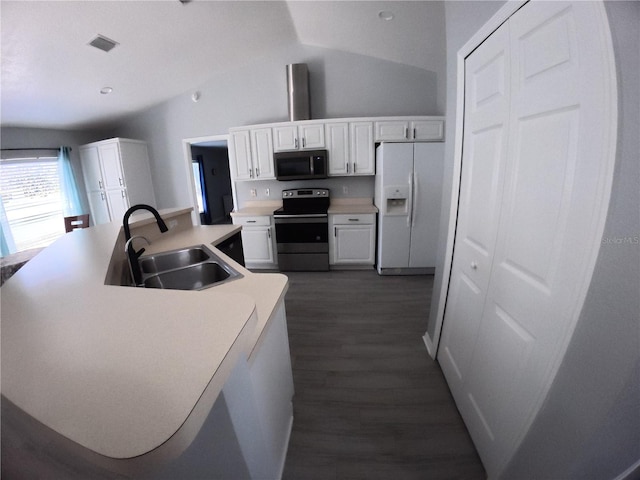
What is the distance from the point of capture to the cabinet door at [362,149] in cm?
342

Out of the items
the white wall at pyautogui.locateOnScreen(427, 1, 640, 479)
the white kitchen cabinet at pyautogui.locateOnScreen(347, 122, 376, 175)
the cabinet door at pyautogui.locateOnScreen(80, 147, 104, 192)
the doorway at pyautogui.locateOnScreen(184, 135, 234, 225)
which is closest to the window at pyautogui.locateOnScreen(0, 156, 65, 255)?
the cabinet door at pyautogui.locateOnScreen(80, 147, 104, 192)

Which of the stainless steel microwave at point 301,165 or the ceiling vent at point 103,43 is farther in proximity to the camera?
the stainless steel microwave at point 301,165

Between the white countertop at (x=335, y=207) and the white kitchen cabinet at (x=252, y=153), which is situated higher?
the white kitchen cabinet at (x=252, y=153)

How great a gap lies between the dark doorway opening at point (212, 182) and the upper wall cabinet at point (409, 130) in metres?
3.97

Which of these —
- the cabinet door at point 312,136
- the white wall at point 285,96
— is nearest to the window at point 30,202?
the white wall at point 285,96

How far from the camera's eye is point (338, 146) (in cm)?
351

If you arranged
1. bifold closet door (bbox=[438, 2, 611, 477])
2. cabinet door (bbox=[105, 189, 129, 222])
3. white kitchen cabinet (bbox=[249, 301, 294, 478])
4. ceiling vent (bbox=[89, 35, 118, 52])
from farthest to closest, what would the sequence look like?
cabinet door (bbox=[105, 189, 129, 222]) → ceiling vent (bbox=[89, 35, 118, 52]) → white kitchen cabinet (bbox=[249, 301, 294, 478]) → bifold closet door (bbox=[438, 2, 611, 477])

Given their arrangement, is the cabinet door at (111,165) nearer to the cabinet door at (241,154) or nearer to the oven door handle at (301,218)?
the cabinet door at (241,154)

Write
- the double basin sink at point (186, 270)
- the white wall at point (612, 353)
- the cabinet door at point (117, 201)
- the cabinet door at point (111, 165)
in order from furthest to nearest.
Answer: the cabinet door at point (117, 201) < the cabinet door at point (111, 165) < the double basin sink at point (186, 270) < the white wall at point (612, 353)

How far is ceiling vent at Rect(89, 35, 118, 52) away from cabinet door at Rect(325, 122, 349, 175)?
8.00 ft

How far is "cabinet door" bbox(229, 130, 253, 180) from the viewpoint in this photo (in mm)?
3666

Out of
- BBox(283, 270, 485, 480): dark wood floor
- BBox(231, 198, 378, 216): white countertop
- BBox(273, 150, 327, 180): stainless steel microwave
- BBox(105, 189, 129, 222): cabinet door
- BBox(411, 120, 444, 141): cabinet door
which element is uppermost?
BBox(411, 120, 444, 141): cabinet door

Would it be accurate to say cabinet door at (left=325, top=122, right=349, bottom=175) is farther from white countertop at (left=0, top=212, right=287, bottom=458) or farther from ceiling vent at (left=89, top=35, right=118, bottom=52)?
white countertop at (left=0, top=212, right=287, bottom=458)

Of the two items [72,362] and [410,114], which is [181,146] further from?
[72,362]
